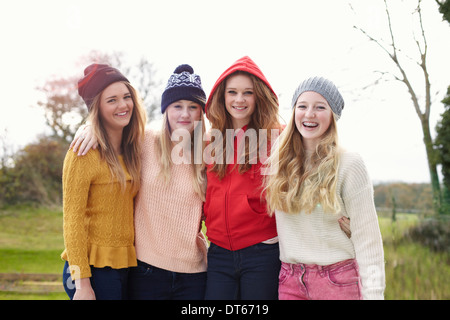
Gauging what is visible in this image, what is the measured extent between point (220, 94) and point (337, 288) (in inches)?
63.6

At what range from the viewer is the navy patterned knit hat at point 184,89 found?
2877 millimetres

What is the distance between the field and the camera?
16.9ft

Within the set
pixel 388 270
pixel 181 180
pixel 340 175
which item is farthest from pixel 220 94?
pixel 388 270

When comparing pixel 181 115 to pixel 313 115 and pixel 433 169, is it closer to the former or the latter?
pixel 313 115

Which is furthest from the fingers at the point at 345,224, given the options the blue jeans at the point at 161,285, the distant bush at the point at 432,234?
the distant bush at the point at 432,234

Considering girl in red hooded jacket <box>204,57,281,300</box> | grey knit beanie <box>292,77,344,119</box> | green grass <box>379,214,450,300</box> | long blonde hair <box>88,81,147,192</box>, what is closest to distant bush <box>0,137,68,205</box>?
green grass <box>379,214,450,300</box>

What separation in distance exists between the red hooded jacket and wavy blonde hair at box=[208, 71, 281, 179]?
6cm

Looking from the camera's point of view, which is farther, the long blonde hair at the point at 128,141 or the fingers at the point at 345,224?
the long blonde hair at the point at 128,141

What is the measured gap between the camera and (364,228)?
7.18ft

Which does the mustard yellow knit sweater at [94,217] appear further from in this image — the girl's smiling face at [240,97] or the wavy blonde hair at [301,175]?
the wavy blonde hair at [301,175]

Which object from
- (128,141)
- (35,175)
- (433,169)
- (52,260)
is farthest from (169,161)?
(35,175)

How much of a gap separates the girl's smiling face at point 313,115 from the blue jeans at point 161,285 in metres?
1.30

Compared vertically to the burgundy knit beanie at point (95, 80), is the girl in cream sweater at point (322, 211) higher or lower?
→ lower

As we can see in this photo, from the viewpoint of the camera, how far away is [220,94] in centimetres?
297
